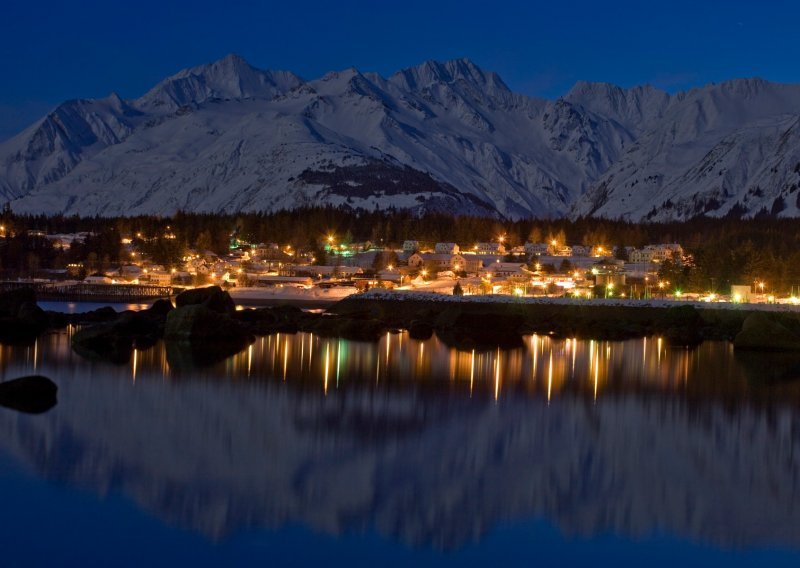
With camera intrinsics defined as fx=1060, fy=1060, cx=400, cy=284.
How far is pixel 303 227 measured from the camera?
7156 inches

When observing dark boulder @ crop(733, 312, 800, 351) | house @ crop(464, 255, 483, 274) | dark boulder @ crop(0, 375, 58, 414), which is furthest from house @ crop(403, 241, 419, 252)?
dark boulder @ crop(0, 375, 58, 414)

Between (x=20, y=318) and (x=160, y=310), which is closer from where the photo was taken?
(x=20, y=318)

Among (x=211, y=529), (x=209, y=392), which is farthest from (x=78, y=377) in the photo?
(x=211, y=529)

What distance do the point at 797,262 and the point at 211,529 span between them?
82194 millimetres

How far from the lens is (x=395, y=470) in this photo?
24.2 metres

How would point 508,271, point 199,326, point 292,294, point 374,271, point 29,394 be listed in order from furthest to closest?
point 508,271
point 374,271
point 292,294
point 199,326
point 29,394

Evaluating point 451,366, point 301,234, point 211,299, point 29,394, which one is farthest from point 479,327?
point 301,234

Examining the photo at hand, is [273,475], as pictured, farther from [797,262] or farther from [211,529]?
[797,262]

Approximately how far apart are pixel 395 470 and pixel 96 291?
300 ft

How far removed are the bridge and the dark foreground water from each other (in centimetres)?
6493

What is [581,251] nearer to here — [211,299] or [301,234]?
[301,234]

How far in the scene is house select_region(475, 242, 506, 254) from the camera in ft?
564

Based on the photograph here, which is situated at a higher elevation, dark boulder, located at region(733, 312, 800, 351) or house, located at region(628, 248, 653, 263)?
house, located at region(628, 248, 653, 263)

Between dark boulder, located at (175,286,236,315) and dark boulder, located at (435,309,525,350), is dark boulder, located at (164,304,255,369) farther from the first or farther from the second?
dark boulder, located at (435,309,525,350)
